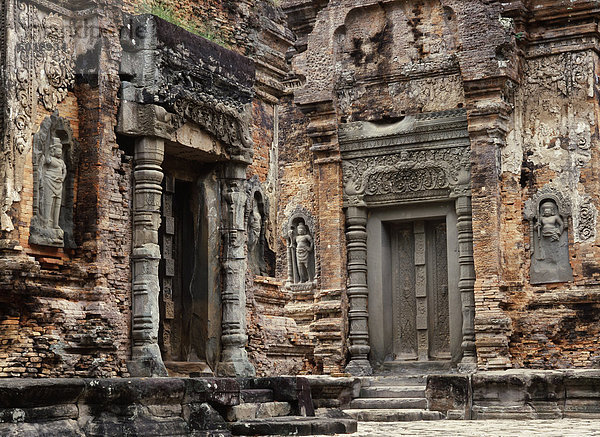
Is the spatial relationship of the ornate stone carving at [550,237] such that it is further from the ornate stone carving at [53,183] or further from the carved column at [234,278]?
the ornate stone carving at [53,183]

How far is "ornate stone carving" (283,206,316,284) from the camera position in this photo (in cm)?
1812

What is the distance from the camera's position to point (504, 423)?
36.6ft

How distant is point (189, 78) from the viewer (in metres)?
10.2

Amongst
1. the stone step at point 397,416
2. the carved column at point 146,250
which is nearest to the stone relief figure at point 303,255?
the stone step at point 397,416

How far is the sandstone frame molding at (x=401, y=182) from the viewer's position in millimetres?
16547

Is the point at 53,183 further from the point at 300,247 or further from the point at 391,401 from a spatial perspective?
the point at 300,247

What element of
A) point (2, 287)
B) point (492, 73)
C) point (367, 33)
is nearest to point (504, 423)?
point (2, 287)

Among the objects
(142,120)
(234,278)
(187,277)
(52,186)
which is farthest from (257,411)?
(142,120)

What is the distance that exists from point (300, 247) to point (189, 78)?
8222 millimetres

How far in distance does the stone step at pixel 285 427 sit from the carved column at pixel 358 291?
806 cm

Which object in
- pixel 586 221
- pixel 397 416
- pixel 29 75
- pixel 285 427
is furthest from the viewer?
pixel 586 221

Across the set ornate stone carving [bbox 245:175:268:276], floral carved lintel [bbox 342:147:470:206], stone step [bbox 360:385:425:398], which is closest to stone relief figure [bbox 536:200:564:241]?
floral carved lintel [bbox 342:147:470:206]

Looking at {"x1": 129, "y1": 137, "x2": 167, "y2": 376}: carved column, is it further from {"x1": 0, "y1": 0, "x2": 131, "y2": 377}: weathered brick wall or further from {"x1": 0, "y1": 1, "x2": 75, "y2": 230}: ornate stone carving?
{"x1": 0, "y1": 1, "x2": 75, "y2": 230}: ornate stone carving

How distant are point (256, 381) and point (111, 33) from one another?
363 centimetres
